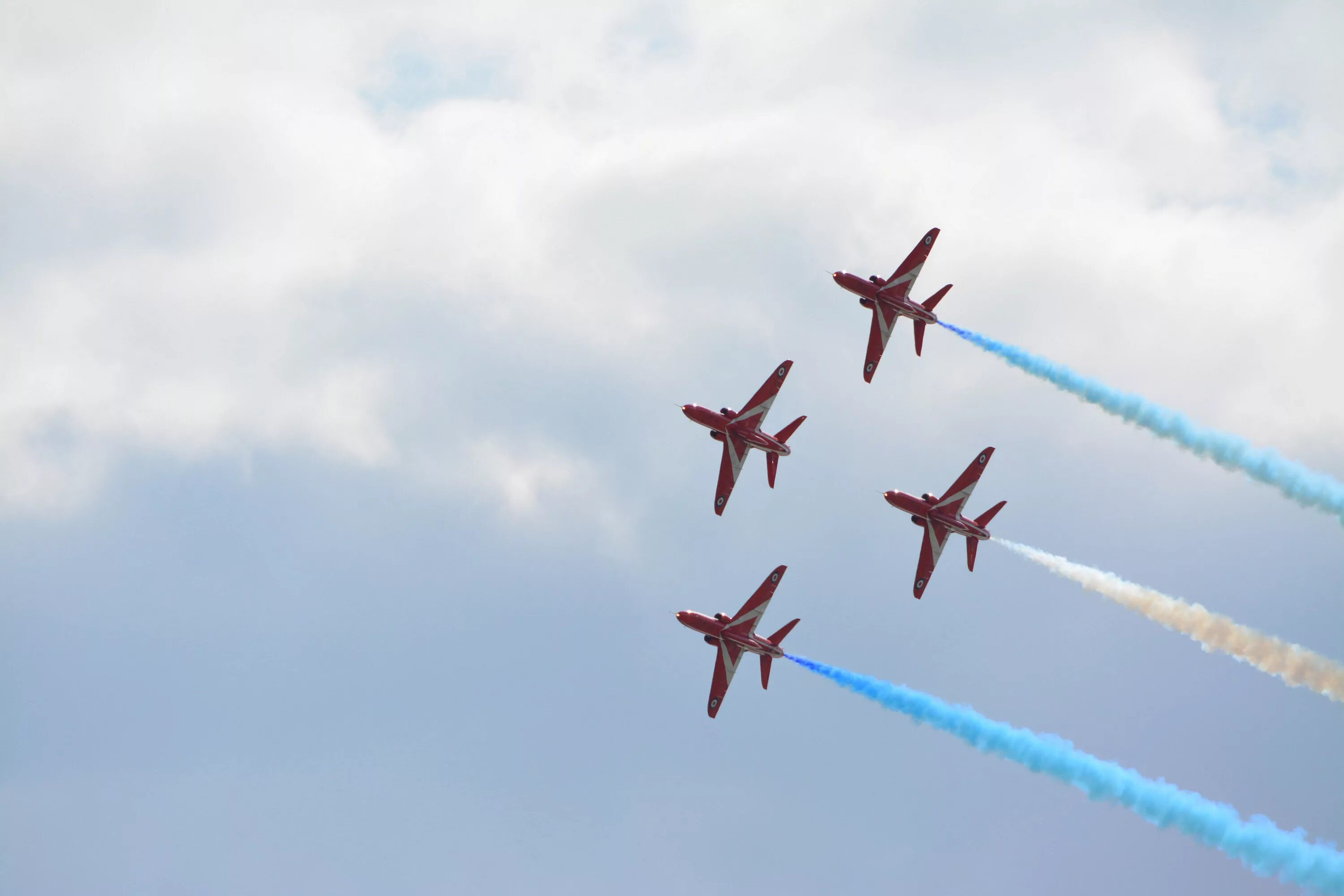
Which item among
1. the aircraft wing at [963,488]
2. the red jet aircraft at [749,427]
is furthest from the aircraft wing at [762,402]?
the aircraft wing at [963,488]

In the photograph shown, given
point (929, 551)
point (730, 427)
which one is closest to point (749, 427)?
point (730, 427)

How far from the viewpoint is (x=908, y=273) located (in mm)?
107062

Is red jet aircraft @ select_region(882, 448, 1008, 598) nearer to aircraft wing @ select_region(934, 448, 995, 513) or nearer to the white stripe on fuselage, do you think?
aircraft wing @ select_region(934, 448, 995, 513)

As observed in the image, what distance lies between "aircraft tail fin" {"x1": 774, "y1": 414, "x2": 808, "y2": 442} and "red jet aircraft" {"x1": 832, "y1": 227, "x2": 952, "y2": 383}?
8.60 metres

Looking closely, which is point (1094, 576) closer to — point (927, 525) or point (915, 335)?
point (927, 525)

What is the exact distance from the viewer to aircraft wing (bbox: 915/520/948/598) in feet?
357

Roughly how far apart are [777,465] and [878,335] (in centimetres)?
1092

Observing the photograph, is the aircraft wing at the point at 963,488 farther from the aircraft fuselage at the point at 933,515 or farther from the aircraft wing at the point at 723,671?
the aircraft wing at the point at 723,671

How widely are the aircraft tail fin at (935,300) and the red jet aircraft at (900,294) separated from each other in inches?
1.1

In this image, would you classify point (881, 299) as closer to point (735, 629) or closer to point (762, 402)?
point (762, 402)

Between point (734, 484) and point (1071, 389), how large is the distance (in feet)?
70.9

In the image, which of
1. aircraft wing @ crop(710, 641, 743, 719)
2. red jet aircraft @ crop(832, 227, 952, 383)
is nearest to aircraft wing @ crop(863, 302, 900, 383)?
red jet aircraft @ crop(832, 227, 952, 383)

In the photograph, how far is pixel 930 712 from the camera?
346 feet

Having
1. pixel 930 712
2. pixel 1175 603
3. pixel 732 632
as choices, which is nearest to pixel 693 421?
pixel 732 632
